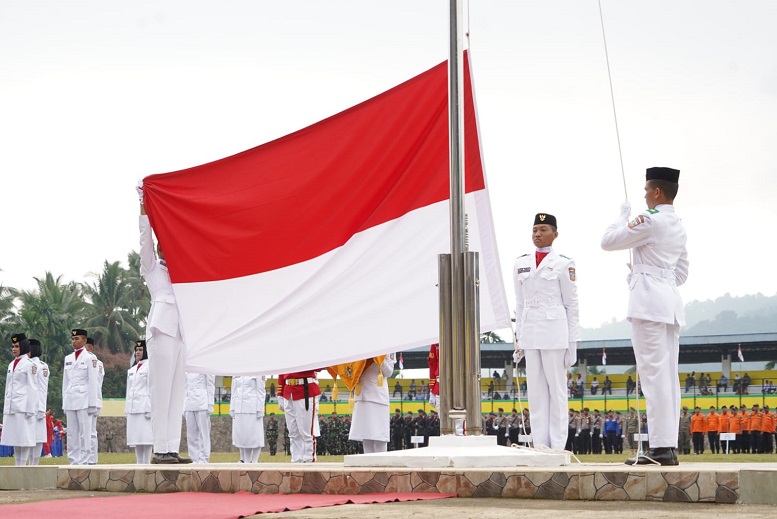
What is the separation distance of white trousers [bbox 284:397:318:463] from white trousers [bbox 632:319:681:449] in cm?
667

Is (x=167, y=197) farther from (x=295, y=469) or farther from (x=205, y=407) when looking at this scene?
(x=205, y=407)

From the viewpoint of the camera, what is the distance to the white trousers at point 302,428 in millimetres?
13344

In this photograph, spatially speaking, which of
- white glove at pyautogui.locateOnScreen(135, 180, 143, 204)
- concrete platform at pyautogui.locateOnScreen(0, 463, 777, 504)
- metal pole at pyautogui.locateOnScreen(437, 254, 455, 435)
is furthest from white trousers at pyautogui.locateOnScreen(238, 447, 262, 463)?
metal pole at pyautogui.locateOnScreen(437, 254, 455, 435)

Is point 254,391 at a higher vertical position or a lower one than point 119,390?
lower

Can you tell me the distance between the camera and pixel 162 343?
9.02 meters

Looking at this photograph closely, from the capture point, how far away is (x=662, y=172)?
23.8ft

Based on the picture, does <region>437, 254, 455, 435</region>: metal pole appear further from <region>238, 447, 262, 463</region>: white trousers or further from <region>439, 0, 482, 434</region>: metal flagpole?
→ <region>238, 447, 262, 463</region>: white trousers

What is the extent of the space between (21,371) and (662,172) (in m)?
12.8

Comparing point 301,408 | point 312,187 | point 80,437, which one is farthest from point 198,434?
point 312,187

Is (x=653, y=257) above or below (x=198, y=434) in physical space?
above

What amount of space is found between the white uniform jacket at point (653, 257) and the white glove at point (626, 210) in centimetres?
5

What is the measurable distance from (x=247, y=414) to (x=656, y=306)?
1121 cm

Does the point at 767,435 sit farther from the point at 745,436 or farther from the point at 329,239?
the point at 329,239

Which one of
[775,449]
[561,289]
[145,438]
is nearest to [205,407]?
[145,438]
